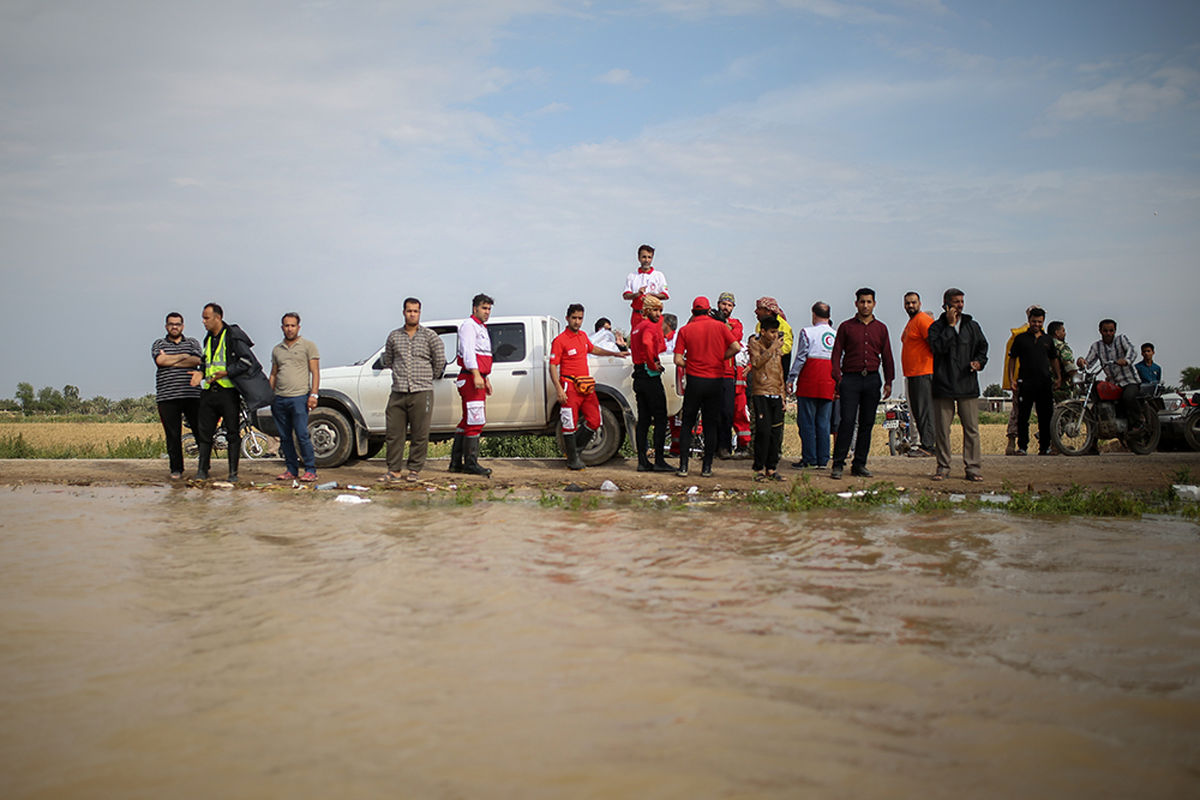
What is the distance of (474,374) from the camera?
33.5ft

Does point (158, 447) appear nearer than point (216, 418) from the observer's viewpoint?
No

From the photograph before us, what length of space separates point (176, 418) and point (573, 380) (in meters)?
4.64

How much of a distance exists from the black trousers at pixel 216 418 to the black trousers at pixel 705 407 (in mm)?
5038

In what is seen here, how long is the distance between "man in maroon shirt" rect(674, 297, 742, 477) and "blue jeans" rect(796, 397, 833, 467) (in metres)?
1.34

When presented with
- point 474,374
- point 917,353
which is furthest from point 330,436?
point 917,353

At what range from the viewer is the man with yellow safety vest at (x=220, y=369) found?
10.1 meters

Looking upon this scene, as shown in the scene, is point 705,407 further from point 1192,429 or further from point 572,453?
point 1192,429

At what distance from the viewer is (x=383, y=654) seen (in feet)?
11.4

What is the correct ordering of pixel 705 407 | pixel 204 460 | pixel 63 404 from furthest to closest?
pixel 63 404 < pixel 204 460 < pixel 705 407

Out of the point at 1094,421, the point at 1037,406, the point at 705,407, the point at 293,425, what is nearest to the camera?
the point at 705,407

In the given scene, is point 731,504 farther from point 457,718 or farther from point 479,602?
point 457,718

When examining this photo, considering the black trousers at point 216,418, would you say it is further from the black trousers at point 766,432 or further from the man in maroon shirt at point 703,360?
the black trousers at point 766,432

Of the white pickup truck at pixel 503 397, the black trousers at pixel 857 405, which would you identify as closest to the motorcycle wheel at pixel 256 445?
the white pickup truck at pixel 503 397

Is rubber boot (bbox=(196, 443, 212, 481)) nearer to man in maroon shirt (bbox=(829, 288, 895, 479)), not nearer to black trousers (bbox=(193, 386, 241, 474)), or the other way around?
black trousers (bbox=(193, 386, 241, 474))
